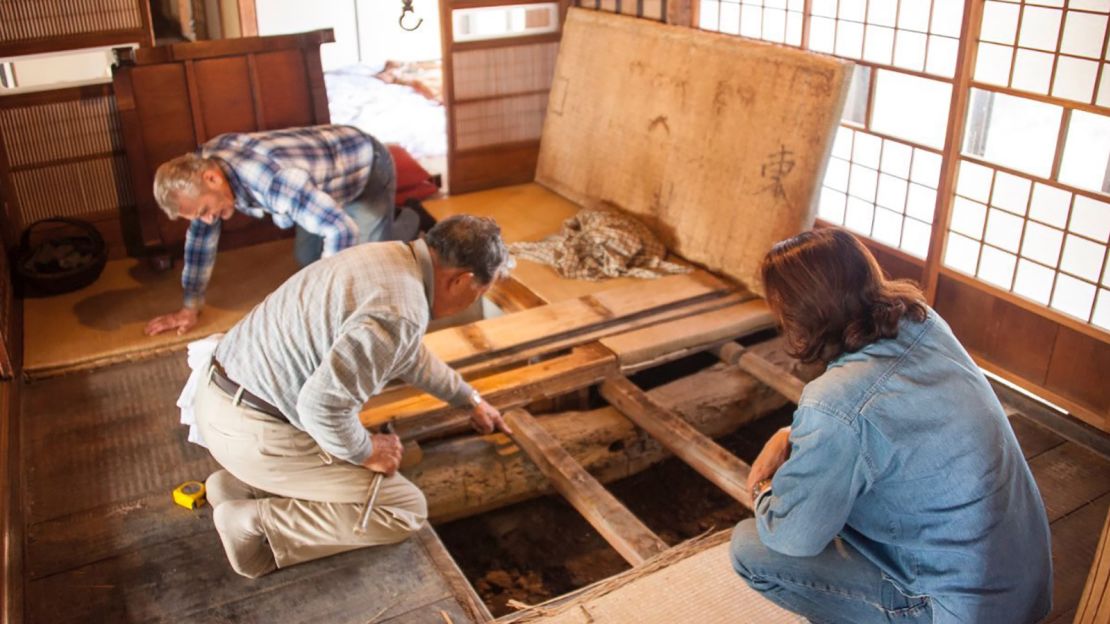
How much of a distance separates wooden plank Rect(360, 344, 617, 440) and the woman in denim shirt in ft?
5.20

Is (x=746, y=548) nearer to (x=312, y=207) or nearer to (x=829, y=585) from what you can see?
(x=829, y=585)

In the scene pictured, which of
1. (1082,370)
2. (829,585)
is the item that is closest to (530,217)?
(1082,370)

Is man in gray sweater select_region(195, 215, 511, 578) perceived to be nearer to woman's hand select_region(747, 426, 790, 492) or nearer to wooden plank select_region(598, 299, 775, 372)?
woman's hand select_region(747, 426, 790, 492)

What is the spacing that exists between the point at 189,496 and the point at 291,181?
4.31ft

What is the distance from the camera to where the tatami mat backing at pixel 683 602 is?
2.69 metres

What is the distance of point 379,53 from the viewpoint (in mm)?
9133

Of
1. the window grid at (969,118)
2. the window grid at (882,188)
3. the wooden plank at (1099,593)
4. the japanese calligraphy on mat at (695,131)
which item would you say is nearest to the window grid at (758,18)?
the window grid at (969,118)

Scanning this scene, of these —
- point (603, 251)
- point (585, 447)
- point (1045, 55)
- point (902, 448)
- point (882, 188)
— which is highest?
point (1045, 55)

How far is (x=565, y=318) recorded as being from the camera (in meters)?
4.31

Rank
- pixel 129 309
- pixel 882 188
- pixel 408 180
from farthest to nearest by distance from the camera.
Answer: pixel 408 180, pixel 129 309, pixel 882 188

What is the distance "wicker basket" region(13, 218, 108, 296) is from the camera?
4699mm

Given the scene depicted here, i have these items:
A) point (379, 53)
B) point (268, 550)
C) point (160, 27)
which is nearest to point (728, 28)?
point (268, 550)

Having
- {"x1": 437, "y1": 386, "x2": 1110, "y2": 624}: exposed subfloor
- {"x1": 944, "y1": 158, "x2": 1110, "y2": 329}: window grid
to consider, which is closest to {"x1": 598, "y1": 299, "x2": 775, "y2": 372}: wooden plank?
{"x1": 437, "y1": 386, "x2": 1110, "y2": 624}: exposed subfloor

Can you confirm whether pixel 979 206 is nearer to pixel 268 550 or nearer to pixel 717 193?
pixel 717 193
